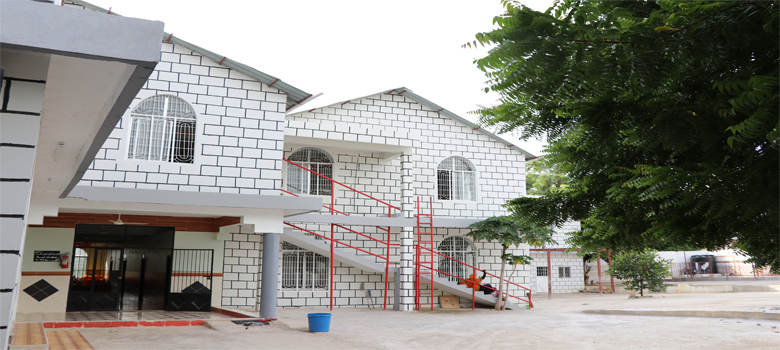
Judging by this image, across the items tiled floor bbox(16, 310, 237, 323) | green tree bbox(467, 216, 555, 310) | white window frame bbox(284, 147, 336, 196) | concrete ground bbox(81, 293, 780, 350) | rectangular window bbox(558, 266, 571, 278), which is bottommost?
concrete ground bbox(81, 293, 780, 350)

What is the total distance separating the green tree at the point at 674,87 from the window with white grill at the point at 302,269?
14526mm

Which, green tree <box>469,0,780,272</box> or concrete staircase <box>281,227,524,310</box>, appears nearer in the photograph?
green tree <box>469,0,780,272</box>

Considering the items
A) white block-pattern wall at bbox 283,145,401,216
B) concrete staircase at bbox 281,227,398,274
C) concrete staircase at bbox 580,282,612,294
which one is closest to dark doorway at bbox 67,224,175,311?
concrete staircase at bbox 281,227,398,274

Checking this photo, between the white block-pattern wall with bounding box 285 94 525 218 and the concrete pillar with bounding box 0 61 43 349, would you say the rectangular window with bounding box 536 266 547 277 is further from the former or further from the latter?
the concrete pillar with bounding box 0 61 43 349

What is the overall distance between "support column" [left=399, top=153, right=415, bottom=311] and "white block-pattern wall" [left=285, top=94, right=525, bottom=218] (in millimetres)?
1354

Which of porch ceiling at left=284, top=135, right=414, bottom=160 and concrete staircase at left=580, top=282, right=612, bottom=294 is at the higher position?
porch ceiling at left=284, top=135, right=414, bottom=160

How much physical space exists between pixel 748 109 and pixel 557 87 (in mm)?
458

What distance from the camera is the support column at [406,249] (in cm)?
1524

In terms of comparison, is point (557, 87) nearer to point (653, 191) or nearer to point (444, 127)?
point (653, 191)

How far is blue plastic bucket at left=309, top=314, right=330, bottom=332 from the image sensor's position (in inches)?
393

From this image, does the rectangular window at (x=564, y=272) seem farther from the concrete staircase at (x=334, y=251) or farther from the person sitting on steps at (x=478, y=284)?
the concrete staircase at (x=334, y=251)

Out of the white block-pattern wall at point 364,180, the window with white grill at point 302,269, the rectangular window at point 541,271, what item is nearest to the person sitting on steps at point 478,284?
the white block-pattern wall at point 364,180

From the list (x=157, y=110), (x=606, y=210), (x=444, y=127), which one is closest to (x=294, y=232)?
(x=157, y=110)

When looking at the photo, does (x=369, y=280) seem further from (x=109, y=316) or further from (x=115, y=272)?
(x=109, y=316)
